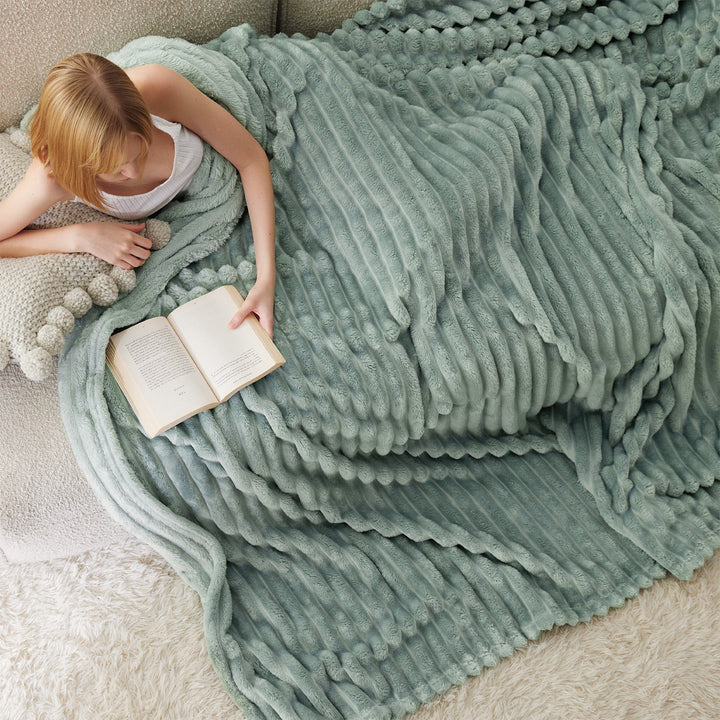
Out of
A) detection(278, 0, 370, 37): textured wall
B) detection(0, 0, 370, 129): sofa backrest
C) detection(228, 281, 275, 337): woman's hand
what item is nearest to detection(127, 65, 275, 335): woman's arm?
detection(228, 281, 275, 337): woman's hand

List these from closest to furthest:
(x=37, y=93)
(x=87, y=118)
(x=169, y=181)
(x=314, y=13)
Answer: (x=87, y=118) → (x=169, y=181) → (x=37, y=93) → (x=314, y=13)

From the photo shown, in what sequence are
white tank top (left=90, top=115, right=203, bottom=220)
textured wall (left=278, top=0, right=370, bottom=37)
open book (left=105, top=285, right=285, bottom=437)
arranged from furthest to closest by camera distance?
textured wall (left=278, top=0, right=370, bottom=37), white tank top (left=90, top=115, right=203, bottom=220), open book (left=105, top=285, right=285, bottom=437)

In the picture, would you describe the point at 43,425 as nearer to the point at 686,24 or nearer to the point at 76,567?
the point at 76,567

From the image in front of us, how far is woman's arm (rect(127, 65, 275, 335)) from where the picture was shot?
1108mm

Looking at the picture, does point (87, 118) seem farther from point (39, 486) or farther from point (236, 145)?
point (39, 486)

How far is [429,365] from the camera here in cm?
118

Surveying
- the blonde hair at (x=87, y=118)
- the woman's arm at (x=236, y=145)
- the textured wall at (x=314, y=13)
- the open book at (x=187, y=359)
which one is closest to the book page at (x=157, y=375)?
the open book at (x=187, y=359)

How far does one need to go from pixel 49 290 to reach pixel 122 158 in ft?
0.78

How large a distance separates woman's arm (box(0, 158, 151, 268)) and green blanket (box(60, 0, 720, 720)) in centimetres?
5

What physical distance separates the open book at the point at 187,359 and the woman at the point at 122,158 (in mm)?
40

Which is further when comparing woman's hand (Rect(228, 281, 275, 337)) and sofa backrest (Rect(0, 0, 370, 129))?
sofa backrest (Rect(0, 0, 370, 129))

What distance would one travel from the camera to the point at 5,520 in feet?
3.61

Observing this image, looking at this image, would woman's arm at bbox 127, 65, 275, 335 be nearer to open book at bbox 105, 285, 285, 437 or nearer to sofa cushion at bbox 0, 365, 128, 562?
open book at bbox 105, 285, 285, 437

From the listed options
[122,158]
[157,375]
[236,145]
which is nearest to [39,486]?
[157,375]
